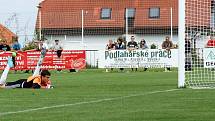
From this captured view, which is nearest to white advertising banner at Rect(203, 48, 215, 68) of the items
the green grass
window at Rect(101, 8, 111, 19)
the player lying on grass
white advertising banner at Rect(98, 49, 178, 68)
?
the green grass

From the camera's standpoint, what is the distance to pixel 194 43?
21.6 meters

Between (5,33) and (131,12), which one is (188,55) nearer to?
(5,33)

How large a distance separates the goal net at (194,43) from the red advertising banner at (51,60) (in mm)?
15028

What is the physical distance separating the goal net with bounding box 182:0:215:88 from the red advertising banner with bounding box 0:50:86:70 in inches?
592

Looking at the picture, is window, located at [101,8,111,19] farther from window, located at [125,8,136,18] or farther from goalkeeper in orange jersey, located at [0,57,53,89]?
goalkeeper in orange jersey, located at [0,57,53,89]

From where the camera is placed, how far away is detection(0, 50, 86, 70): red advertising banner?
1474 inches

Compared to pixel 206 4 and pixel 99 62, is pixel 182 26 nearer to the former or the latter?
pixel 206 4

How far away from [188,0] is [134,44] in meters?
16.8

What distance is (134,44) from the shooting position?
36594 millimetres

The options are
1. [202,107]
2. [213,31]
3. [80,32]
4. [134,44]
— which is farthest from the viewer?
[80,32]

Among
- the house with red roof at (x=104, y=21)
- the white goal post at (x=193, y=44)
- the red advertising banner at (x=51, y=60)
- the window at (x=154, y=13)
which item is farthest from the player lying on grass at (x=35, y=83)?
the window at (x=154, y=13)

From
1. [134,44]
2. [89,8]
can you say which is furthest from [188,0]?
[89,8]

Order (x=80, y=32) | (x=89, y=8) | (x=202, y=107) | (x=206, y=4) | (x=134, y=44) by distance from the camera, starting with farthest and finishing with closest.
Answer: (x=89, y=8) → (x=80, y=32) → (x=134, y=44) → (x=206, y=4) → (x=202, y=107)

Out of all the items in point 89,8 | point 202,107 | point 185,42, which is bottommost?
point 202,107
